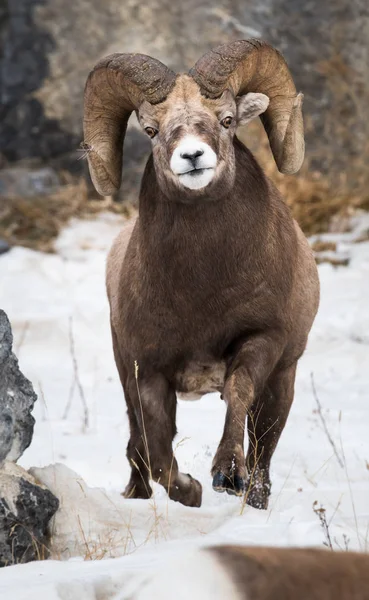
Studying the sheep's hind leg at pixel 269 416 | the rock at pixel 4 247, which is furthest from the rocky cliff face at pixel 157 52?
the sheep's hind leg at pixel 269 416

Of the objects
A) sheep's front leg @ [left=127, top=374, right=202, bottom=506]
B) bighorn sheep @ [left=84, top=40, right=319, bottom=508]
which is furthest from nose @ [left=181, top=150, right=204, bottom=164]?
sheep's front leg @ [left=127, top=374, right=202, bottom=506]

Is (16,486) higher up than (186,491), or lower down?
higher up

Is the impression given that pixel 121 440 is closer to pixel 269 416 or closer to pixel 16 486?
pixel 269 416

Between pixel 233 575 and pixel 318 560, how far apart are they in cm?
17

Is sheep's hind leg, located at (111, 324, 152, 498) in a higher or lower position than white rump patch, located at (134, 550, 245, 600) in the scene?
lower

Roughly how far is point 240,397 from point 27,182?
9374mm

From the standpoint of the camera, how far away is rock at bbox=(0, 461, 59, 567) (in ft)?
13.8

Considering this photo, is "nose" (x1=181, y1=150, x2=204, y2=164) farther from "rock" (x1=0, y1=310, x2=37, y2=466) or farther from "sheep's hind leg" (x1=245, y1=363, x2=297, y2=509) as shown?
"sheep's hind leg" (x1=245, y1=363, x2=297, y2=509)

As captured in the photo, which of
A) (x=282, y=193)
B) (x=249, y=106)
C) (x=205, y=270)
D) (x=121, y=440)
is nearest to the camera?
(x=205, y=270)

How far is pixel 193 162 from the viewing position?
4.86 m

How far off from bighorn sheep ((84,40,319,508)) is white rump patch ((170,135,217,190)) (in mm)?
30

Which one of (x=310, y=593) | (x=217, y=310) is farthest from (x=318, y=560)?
(x=217, y=310)

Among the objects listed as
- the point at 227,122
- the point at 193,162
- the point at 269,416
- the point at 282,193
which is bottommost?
the point at 269,416

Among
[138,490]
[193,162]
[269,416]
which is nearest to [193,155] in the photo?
[193,162]
